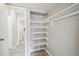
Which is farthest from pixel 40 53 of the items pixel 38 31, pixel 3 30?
pixel 3 30

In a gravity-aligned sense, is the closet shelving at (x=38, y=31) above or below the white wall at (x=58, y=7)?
below

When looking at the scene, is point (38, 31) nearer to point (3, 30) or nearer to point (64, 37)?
point (64, 37)

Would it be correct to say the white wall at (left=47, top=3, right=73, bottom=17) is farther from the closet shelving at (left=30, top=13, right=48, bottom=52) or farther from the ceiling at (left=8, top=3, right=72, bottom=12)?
the closet shelving at (left=30, top=13, right=48, bottom=52)

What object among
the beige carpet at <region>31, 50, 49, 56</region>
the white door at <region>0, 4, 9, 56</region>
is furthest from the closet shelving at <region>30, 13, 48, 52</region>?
the white door at <region>0, 4, 9, 56</region>

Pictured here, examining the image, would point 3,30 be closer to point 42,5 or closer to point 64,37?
point 42,5

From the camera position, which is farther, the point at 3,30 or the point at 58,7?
the point at 3,30

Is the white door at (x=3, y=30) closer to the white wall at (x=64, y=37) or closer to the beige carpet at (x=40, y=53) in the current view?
the beige carpet at (x=40, y=53)

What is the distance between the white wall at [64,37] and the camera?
992 mm

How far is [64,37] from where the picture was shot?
1.12 m

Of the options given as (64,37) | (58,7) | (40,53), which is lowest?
Result: (40,53)

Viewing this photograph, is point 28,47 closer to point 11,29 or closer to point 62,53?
point 11,29

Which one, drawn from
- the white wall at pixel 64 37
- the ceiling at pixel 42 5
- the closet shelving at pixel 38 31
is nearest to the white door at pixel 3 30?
the ceiling at pixel 42 5

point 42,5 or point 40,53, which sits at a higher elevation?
point 42,5

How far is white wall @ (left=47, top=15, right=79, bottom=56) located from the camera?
992mm
